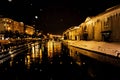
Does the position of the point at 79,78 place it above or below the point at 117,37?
below

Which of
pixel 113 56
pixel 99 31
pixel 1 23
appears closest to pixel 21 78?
pixel 113 56

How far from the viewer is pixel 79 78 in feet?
34.9

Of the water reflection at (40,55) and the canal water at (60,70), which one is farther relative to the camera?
the water reflection at (40,55)

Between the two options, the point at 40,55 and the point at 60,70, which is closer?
the point at 60,70

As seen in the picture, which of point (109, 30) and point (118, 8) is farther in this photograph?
point (109, 30)

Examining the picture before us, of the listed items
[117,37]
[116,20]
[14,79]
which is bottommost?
[14,79]

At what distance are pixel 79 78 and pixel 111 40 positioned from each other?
21241mm

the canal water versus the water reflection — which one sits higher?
the canal water

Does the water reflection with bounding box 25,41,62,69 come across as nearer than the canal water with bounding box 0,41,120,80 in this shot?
No

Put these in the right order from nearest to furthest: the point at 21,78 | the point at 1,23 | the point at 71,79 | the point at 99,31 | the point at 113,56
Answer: the point at 71,79, the point at 21,78, the point at 113,56, the point at 99,31, the point at 1,23

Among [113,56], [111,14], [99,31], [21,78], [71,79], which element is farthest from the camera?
[99,31]

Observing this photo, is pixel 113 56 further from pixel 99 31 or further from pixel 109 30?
pixel 99 31

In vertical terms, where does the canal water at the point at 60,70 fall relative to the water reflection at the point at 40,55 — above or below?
above

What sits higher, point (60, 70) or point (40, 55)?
point (60, 70)
